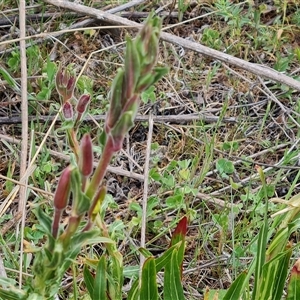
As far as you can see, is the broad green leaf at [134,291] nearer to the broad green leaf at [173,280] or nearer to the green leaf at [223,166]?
the broad green leaf at [173,280]

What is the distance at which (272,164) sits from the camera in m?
1.97

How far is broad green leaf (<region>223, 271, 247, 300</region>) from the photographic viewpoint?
114cm

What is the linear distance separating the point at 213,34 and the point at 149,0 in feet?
1.18

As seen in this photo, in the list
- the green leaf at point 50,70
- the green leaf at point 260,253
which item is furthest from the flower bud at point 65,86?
the green leaf at point 50,70

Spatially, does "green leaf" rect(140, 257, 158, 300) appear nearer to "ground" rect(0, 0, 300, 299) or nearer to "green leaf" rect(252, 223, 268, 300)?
"green leaf" rect(252, 223, 268, 300)

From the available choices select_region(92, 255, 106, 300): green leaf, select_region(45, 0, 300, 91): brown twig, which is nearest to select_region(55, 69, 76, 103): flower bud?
select_region(92, 255, 106, 300): green leaf

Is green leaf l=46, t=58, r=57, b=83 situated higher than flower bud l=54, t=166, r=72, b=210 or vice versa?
flower bud l=54, t=166, r=72, b=210

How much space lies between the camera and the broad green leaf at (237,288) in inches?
45.0

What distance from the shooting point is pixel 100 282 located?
1.12 meters

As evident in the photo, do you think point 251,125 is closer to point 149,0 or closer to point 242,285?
point 149,0

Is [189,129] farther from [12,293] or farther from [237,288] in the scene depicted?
[12,293]

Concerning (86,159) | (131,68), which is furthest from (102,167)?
(131,68)

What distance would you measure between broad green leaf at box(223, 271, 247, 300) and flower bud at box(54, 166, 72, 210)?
499 millimetres

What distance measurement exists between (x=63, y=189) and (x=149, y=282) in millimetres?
432
